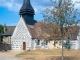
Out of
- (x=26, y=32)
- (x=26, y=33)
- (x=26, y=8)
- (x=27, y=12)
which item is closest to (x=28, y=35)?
(x=26, y=33)

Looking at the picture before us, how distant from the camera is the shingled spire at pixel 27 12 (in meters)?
49.2

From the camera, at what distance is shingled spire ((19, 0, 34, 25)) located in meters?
49.2

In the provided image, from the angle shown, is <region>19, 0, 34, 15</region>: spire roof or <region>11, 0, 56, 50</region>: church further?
<region>19, 0, 34, 15</region>: spire roof

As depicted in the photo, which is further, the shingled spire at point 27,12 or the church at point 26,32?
the shingled spire at point 27,12

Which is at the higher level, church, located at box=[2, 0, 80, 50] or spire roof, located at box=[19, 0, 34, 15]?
spire roof, located at box=[19, 0, 34, 15]

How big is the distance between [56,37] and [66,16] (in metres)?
2.54

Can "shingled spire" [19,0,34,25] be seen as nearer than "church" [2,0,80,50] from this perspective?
No

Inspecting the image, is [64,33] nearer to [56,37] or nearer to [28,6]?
[56,37]

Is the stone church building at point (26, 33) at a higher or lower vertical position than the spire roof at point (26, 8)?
lower

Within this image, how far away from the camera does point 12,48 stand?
49.6 m

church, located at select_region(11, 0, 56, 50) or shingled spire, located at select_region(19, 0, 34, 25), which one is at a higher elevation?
shingled spire, located at select_region(19, 0, 34, 25)

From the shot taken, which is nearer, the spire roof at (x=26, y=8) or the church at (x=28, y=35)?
the church at (x=28, y=35)

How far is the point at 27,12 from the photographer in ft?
161

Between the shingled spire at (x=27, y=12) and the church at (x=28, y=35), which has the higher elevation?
the shingled spire at (x=27, y=12)
